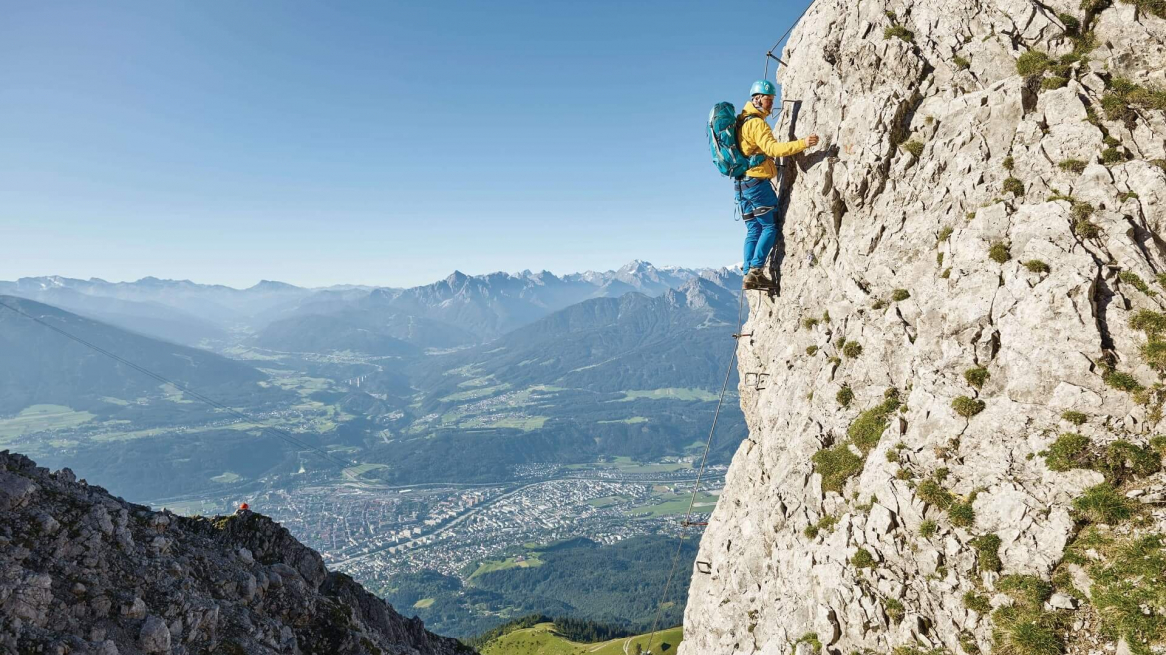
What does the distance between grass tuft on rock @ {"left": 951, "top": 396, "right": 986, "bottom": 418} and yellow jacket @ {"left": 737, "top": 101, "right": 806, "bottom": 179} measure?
33.0ft

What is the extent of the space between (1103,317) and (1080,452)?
370 centimetres

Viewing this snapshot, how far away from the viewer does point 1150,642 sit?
9.59 meters

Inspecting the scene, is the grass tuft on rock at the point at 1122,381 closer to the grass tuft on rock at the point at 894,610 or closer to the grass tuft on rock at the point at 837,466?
the grass tuft on rock at the point at 837,466

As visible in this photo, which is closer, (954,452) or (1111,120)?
(954,452)

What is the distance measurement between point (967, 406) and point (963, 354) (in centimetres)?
163

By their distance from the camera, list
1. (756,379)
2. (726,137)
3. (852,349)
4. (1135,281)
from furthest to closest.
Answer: (756,379), (726,137), (852,349), (1135,281)

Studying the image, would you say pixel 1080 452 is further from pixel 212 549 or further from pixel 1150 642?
pixel 212 549

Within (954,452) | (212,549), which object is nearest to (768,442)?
(954,452)

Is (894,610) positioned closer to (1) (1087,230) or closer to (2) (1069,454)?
(2) (1069,454)

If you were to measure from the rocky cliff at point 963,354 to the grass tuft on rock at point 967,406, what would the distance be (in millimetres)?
37

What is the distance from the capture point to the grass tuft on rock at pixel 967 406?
13.7 metres

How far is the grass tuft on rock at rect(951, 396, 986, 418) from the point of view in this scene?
13.7 metres

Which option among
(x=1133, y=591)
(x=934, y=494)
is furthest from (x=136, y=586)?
(x=1133, y=591)

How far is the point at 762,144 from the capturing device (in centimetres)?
1969
